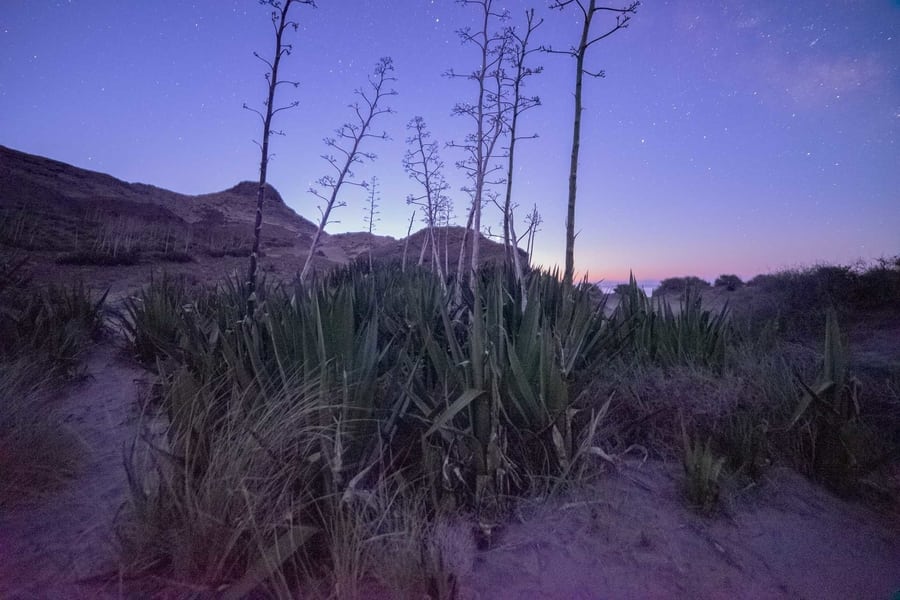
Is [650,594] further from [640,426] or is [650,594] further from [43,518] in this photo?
[43,518]

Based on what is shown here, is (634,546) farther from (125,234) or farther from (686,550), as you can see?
(125,234)

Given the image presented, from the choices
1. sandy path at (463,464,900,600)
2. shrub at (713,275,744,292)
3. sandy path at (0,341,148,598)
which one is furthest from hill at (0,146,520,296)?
shrub at (713,275,744,292)

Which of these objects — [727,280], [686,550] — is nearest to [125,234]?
[686,550]

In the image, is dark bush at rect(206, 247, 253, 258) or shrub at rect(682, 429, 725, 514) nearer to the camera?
shrub at rect(682, 429, 725, 514)

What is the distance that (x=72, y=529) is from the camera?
7.16ft

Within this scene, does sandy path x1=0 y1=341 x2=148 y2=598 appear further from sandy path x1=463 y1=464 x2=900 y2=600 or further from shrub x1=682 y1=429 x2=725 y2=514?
shrub x1=682 y1=429 x2=725 y2=514

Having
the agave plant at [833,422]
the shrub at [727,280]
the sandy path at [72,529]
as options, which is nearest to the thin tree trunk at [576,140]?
the agave plant at [833,422]

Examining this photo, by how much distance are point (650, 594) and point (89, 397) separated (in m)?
4.88

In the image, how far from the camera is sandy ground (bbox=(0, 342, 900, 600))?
6.06ft

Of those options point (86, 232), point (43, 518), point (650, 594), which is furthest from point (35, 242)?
point (650, 594)

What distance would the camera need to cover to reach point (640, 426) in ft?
10.3

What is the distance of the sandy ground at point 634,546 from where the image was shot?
1.85 m

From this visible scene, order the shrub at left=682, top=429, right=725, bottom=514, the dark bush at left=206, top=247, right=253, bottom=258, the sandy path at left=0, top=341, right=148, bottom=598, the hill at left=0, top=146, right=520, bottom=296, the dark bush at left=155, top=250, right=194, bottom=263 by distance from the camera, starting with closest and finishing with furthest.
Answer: the sandy path at left=0, top=341, right=148, bottom=598 → the shrub at left=682, top=429, right=725, bottom=514 → the hill at left=0, top=146, right=520, bottom=296 → the dark bush at left=155, top=250, right=194, bottom=263 → the dark bush at left=206, top=247, right=253, bottom=258

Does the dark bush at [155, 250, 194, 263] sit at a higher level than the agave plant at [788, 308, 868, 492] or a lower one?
higher
